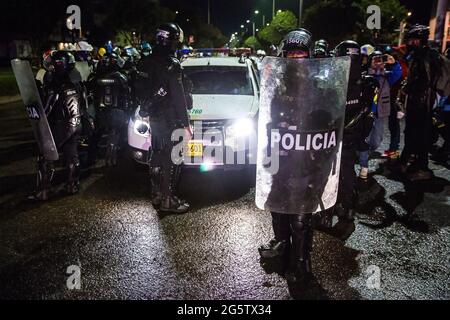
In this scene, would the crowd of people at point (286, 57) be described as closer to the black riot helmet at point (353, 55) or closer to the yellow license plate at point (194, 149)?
the black riot helmet at point (353, 55)

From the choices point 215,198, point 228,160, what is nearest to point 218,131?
point 228,160

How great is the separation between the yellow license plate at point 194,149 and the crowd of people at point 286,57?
323 mm

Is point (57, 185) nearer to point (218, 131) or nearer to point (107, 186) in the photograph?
point (107, 186)

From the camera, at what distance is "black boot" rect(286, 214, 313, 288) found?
10.8 ft

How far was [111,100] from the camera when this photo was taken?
7.09 metres

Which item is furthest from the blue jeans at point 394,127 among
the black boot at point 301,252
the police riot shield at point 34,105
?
the police riot shield at point 34,105

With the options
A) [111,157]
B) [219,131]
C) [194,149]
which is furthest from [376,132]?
[111,157]

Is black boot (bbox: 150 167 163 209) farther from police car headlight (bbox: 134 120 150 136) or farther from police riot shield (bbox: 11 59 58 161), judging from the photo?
police riot shield (bbox: 11 59 58 161)

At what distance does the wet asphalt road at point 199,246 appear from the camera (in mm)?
3277

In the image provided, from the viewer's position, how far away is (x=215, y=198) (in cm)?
549

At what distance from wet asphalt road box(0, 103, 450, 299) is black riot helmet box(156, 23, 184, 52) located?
199cm

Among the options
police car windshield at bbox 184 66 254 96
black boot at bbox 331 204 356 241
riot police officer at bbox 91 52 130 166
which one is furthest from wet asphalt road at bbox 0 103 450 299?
police car windshield at bbox 184 66 254 96

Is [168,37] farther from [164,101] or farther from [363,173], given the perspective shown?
[363,173]
